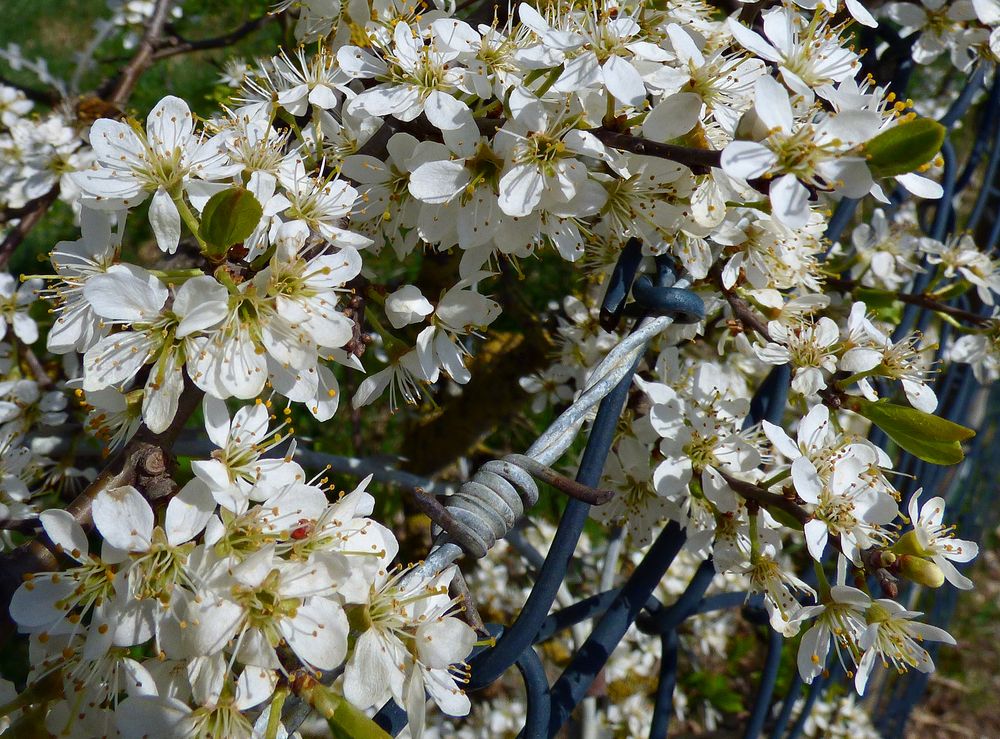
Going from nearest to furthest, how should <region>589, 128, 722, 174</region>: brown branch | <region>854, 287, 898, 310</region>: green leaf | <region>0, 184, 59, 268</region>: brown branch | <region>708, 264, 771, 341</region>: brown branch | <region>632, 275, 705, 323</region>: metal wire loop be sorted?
1. <region>589, 128, 722, 174</region>: brown branch
2. <region>632, 275, 705, 323</region>: metal wire loop
3. <region>708, 264, 771, 341</region>: brown branch
4. <region>854, 287, 898, 310</region>: green leaf
5. <region>0, 184, 59, 268</region>: brown branch

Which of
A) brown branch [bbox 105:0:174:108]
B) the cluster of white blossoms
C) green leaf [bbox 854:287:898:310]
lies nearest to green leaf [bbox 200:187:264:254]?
the cluster of white blossoms

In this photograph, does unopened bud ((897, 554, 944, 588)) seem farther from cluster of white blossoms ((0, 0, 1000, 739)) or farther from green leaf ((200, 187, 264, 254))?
green leaf ((200, 187, 264, 254))

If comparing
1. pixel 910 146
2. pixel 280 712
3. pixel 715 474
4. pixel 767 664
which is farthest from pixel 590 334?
pixel 280 712

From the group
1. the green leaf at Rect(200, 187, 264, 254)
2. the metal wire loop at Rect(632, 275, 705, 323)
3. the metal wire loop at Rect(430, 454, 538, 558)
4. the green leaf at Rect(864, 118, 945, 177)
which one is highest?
the green leaf at Rect(864, 118, 945, 177)

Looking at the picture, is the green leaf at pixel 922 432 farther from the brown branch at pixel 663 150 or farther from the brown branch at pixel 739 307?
the brown branch at pixel 663 150

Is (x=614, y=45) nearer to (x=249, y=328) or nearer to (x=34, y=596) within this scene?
(x=249, y=328)

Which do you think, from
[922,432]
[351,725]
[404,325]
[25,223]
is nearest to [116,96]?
[25,223]
